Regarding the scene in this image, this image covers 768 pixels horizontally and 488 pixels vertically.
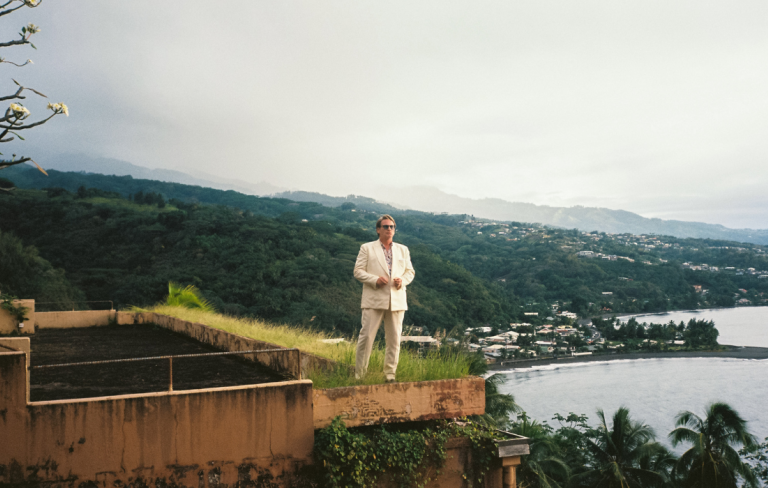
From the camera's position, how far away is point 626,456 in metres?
23.1

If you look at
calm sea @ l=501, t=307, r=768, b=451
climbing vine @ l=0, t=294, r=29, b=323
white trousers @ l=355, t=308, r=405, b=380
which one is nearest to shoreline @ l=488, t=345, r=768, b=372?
calm sea @ l=501, t=307, r=768, b=451

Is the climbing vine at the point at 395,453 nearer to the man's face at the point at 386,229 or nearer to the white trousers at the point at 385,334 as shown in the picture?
the white trousers at the point at 385,334

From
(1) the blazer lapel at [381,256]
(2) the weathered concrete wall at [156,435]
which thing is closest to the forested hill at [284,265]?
(1) the blazer lapel at [381,256]

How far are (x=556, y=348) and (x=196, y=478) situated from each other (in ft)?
256

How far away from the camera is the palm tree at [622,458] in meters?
21.8

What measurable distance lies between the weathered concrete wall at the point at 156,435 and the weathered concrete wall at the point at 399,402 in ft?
0.86

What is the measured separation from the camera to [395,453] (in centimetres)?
504

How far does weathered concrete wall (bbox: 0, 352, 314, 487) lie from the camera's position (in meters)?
4.20

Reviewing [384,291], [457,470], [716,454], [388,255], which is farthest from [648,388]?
[384,291]

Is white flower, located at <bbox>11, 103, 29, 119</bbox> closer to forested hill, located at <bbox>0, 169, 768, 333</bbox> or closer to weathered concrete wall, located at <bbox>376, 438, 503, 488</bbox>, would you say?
weathered concrete wall, located at <bbox>376, 438, 503, 488</bbox>

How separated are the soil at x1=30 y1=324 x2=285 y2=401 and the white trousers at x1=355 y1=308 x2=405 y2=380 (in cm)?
145

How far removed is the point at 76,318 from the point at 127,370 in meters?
9.16

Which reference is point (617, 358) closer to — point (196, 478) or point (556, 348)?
point (556, 348)

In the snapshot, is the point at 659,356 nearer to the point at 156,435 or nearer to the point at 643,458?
the point at 643,458
